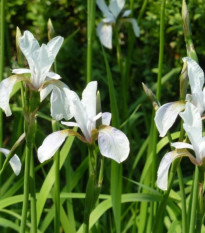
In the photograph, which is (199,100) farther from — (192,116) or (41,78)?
(41,78)

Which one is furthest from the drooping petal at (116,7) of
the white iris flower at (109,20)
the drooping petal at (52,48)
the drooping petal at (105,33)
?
the drooping petal at (52,48)

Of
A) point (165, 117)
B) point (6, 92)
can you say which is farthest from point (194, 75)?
point (6, 92)

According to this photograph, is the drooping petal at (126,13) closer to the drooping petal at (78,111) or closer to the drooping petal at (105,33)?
the drooping petal at (105,33)

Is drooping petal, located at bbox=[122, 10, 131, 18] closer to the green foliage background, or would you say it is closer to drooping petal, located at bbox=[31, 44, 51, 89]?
the green foliage background

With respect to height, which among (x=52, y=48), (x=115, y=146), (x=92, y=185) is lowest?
(x=92, y=185)

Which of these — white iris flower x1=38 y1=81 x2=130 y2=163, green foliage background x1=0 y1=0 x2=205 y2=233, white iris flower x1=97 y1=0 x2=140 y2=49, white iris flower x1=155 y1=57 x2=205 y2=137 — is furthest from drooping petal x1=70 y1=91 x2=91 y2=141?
green foliage background x1=0 y1=0 x2=205 y2=233
